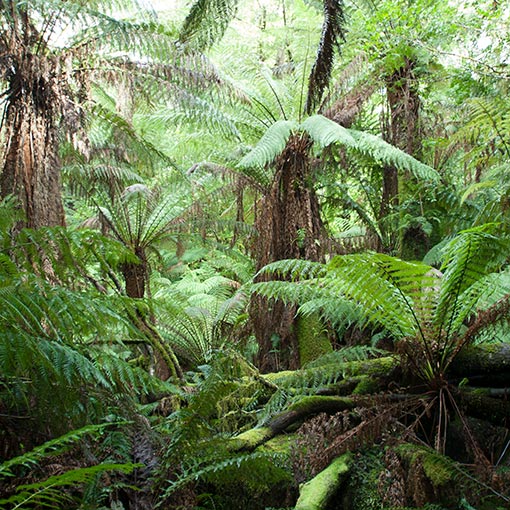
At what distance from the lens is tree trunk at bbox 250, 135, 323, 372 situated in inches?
173

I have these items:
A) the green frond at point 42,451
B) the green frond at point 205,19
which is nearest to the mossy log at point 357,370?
the green frond at point 42,451

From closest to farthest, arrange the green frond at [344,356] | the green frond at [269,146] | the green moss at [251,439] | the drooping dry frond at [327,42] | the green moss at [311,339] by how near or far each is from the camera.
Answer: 1. the green moss at [251,439]
2. the green frond at [344,356]
3. the drooping dry frond at [327,42]
4. the green frond at [269,146]
5. the green moss at [311,339]

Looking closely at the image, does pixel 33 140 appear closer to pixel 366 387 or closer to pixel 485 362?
pixel 366 387

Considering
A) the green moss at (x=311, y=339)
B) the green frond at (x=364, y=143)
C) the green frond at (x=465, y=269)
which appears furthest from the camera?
the green moss at (x=311, y=339)

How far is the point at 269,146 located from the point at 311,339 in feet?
5.53

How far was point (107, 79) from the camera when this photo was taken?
4.25 m

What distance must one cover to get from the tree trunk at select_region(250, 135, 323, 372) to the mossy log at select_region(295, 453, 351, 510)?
7.29ft

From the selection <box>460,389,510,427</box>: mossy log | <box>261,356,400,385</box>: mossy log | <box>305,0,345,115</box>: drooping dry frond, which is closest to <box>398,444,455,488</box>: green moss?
<box>460,389,510,427</box>: mossy log

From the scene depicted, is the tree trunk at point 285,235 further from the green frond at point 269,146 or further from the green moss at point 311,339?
the green frond at point 269,146

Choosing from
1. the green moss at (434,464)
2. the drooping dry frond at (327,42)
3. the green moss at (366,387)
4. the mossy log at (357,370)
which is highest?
the drooping dry frond at (327,42)

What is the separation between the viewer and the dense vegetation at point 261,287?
172cm

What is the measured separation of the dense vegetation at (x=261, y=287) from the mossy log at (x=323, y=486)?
0.05 ft

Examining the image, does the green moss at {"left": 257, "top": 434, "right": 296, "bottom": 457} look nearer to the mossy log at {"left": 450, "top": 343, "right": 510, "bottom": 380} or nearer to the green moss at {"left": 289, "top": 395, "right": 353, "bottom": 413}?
the green moss at {"left": 289, "top": 395, "right": 353, "bottom": 413}

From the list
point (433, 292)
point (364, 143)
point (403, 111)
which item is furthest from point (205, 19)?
point (403, 111)
